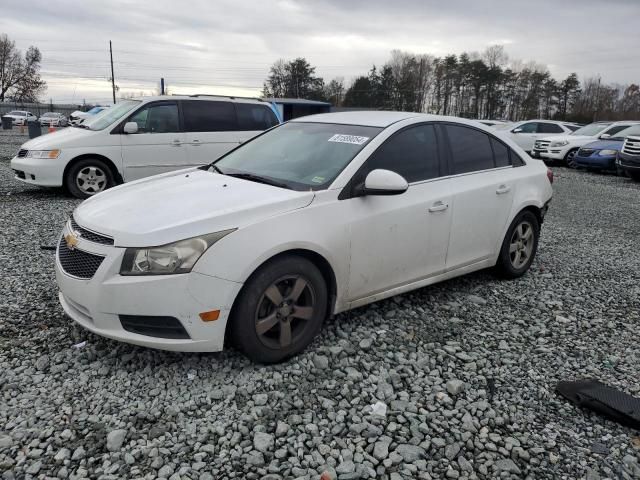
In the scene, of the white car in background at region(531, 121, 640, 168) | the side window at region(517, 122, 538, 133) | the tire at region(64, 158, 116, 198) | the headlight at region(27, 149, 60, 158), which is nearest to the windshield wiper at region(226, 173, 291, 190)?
the tire at region(64, 158, 116, 198)

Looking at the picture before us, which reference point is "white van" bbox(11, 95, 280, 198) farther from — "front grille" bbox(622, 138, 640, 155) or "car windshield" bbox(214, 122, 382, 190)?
"front grille" bbox(622, 138, 640, 155)

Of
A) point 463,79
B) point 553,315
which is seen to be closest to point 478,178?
point 553,315

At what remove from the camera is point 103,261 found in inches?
118

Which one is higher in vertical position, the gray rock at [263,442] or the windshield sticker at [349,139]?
the windshield sticker at [349,139]

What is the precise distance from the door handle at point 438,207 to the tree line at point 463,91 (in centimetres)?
6376

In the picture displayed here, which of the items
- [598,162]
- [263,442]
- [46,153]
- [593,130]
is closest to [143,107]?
[46,153]

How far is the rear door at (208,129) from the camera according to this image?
910cm

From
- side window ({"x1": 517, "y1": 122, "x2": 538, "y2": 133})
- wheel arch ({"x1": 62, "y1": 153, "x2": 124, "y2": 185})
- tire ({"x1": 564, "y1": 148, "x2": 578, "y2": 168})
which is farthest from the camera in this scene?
side window ({"x1": 517, "y1": 122, "x2": 538, "y2": 133})

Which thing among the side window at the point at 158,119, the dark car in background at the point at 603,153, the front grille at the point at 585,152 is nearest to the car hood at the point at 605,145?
the dark car in background at the point at 603,153

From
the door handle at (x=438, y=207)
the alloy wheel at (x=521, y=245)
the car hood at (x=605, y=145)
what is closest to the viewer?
the door handle at (x=438, y=207)

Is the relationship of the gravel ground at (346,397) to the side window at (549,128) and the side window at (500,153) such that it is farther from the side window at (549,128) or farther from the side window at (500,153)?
the side window at (549,128)

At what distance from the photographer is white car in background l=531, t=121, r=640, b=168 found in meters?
18.2

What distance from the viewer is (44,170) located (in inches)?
327

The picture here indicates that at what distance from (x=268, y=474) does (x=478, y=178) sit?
3137mm
